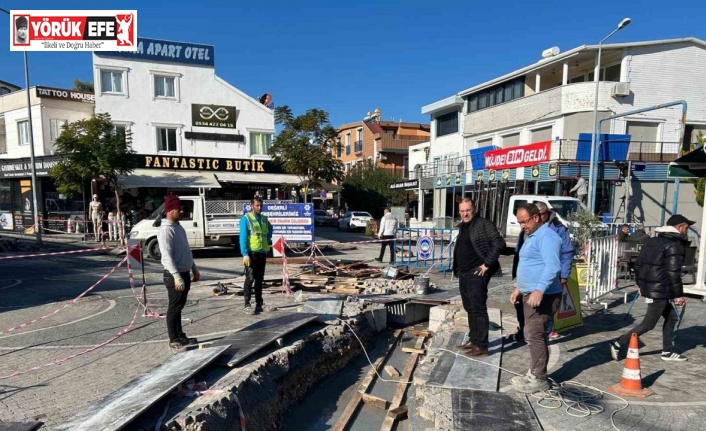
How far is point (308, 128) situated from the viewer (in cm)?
1980

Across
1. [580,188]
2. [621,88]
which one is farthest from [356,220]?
[621,88]

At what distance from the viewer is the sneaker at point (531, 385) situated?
4180mm

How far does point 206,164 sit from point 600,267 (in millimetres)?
22479

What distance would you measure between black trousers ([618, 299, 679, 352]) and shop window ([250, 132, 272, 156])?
24.6m

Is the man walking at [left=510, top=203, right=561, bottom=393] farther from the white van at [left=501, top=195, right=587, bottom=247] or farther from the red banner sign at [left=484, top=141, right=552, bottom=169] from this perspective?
the red banner sign at [left=484, top=141, right=552, bottom=169]

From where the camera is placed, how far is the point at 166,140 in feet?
83.0

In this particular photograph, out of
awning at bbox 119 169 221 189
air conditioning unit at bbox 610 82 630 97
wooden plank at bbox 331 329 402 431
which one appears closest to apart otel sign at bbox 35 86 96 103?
awning at bbox 119 169 221 189

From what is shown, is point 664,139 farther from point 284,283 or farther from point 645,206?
point 284,283

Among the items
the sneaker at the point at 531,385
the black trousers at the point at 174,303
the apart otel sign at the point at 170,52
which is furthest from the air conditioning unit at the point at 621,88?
the black trousers at the point at 174,303

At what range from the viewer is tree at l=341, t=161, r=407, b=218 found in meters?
40.4

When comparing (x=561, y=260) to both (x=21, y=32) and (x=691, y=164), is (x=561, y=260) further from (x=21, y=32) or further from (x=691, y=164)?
(x=21, y=32)

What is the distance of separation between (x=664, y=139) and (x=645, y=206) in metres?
4.23

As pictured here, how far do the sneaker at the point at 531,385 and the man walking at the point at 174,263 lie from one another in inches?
155

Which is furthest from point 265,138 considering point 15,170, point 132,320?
point 132,320
